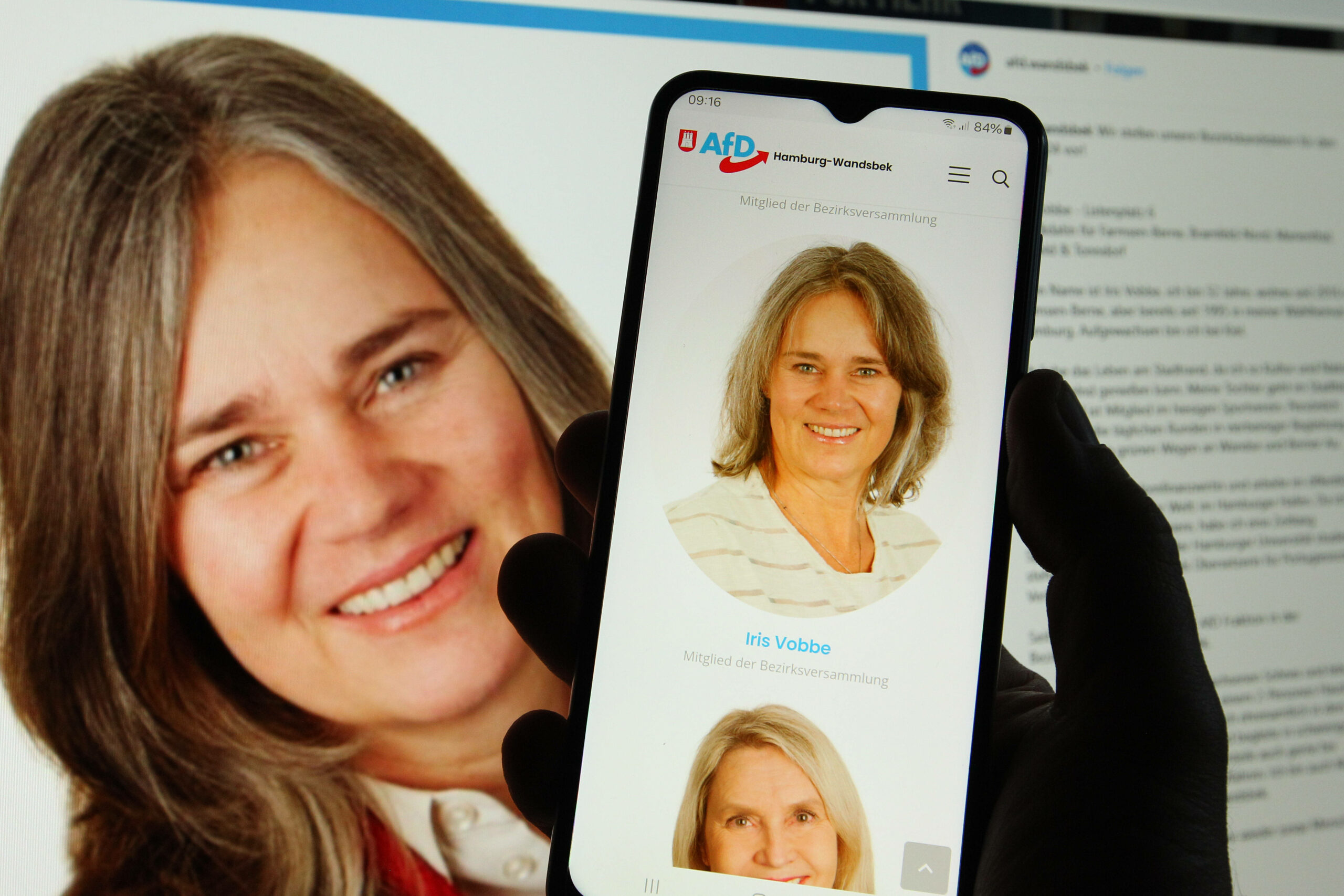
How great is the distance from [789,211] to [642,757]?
219 millimetres

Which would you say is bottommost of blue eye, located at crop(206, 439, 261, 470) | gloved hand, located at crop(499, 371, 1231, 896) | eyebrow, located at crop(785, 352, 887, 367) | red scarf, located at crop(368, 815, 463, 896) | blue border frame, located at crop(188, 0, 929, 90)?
red scarf, located at crop(368, 815, 463, 896)

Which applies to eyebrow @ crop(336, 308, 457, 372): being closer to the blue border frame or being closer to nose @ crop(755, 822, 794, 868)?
the blue border frame

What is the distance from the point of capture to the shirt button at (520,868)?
41cm

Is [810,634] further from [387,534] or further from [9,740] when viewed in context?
[9,740]

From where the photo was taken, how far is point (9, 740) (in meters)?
→ 0.39

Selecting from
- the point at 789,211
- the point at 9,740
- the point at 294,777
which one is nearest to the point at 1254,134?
the point at 789,211

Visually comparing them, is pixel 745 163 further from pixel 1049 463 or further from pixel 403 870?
pixel 403 870

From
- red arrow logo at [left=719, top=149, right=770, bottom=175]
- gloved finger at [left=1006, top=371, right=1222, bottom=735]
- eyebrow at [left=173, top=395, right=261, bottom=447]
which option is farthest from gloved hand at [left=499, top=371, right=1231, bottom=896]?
eyebrow at [left=173, top=395, right=261, bottom=447]

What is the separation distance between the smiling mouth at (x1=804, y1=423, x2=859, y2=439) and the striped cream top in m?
0.03

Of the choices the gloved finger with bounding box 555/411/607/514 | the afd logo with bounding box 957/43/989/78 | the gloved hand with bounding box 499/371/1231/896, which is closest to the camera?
the gloved hand with bounding box 499/371/1231/896

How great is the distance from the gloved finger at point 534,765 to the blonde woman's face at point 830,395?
0.17 meters

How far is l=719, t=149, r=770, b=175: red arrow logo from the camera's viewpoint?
1.04 ft

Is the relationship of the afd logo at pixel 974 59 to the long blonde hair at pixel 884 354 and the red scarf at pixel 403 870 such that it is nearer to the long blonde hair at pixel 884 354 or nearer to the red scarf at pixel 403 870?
the long blonde hair at pixel 884 354

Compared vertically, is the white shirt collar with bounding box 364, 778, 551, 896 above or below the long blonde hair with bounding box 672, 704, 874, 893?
below
